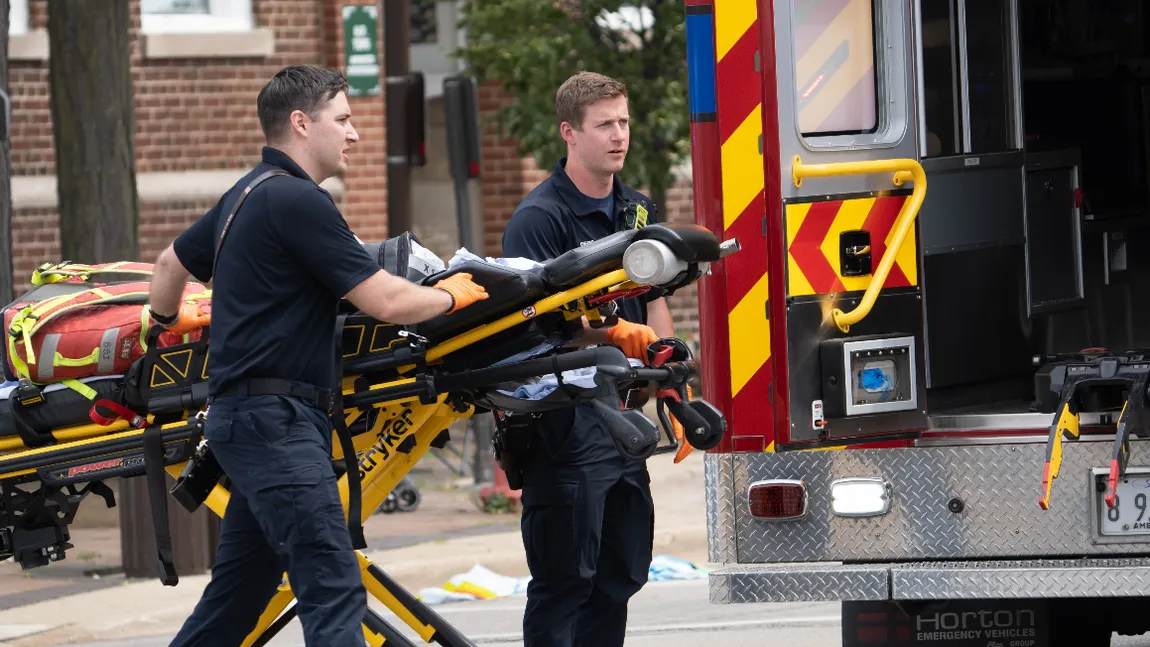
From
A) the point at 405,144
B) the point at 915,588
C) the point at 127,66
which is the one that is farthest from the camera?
the point at 405,144

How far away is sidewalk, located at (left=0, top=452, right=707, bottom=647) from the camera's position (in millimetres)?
8539

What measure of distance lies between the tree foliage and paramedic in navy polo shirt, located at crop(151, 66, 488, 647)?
806cm

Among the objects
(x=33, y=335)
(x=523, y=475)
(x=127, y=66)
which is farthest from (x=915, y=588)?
→ (x=127, y=66)

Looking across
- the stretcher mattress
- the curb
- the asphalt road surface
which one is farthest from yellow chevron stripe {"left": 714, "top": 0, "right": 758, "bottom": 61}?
the curb

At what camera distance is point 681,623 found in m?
8.38

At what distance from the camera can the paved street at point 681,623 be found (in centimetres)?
791

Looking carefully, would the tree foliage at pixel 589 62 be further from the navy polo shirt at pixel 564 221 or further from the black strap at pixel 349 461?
the black strap at pixel 349 461

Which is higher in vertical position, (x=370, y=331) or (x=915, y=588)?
(x=370, y=331)

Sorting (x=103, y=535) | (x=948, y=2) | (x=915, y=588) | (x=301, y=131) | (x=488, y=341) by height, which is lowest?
(x=103, y=535)

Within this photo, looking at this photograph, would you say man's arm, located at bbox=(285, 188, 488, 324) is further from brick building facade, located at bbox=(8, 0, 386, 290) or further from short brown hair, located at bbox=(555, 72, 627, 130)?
brick building facade, located at bbox=(8, 0, 386, 290)

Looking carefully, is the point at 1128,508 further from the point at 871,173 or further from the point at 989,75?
the point at 989,75

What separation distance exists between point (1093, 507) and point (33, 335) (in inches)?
121

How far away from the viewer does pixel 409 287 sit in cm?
500

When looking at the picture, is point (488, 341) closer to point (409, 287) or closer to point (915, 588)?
point (409, 287)
